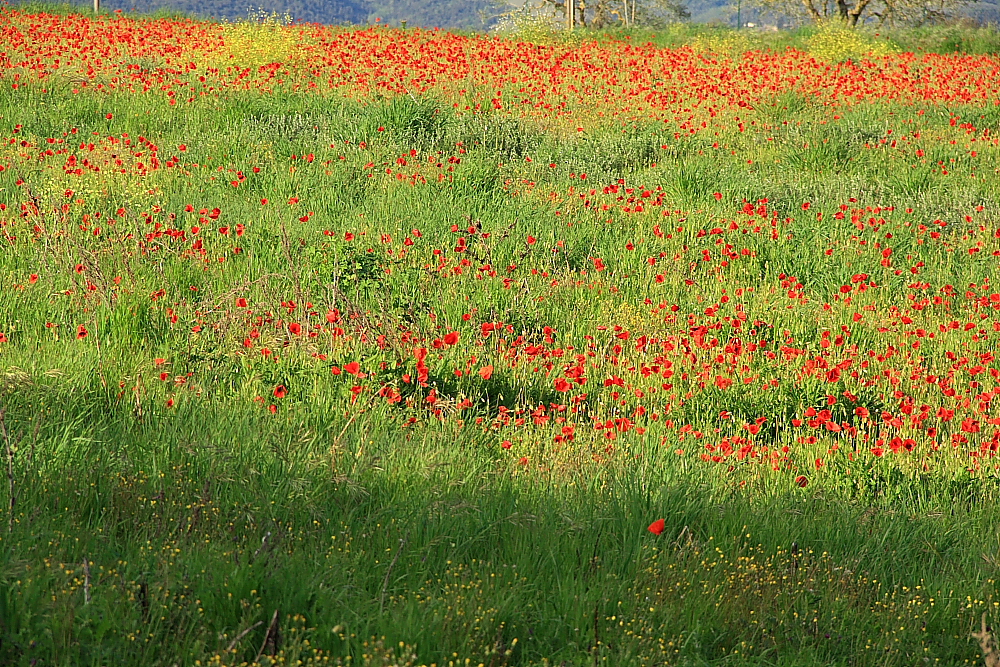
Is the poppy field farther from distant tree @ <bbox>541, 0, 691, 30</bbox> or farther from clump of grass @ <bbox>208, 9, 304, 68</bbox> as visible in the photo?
distant tree @ <bbox>541, 0, 691, 30</bbox>

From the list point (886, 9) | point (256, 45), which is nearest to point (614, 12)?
point (886, 9)

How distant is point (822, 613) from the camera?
8.80ft

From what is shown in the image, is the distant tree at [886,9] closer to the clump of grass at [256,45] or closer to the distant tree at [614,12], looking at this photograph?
the distant tree at [614,12]

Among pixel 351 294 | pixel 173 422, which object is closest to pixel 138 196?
pixel 351 294

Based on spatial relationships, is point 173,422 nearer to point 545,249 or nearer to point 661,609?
point 661,609

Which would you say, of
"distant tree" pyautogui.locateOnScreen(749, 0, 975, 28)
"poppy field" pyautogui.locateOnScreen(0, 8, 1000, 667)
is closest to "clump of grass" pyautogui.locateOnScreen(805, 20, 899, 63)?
"poppy field" pyautogui.locateOnScreen(0, 8, 1000, 667)

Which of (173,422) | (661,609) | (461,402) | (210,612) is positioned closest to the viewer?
(210,612)

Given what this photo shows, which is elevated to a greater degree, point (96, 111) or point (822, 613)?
point (96, 111)

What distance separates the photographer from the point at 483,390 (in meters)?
4.41

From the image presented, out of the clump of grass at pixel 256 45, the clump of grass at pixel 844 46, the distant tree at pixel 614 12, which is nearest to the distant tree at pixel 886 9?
the distant tree at pixel 614 12

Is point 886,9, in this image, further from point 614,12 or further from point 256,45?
point 256,45

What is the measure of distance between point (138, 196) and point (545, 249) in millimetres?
3246

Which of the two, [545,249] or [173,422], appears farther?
[545,249]

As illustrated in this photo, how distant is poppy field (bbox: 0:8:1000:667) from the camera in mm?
2490
